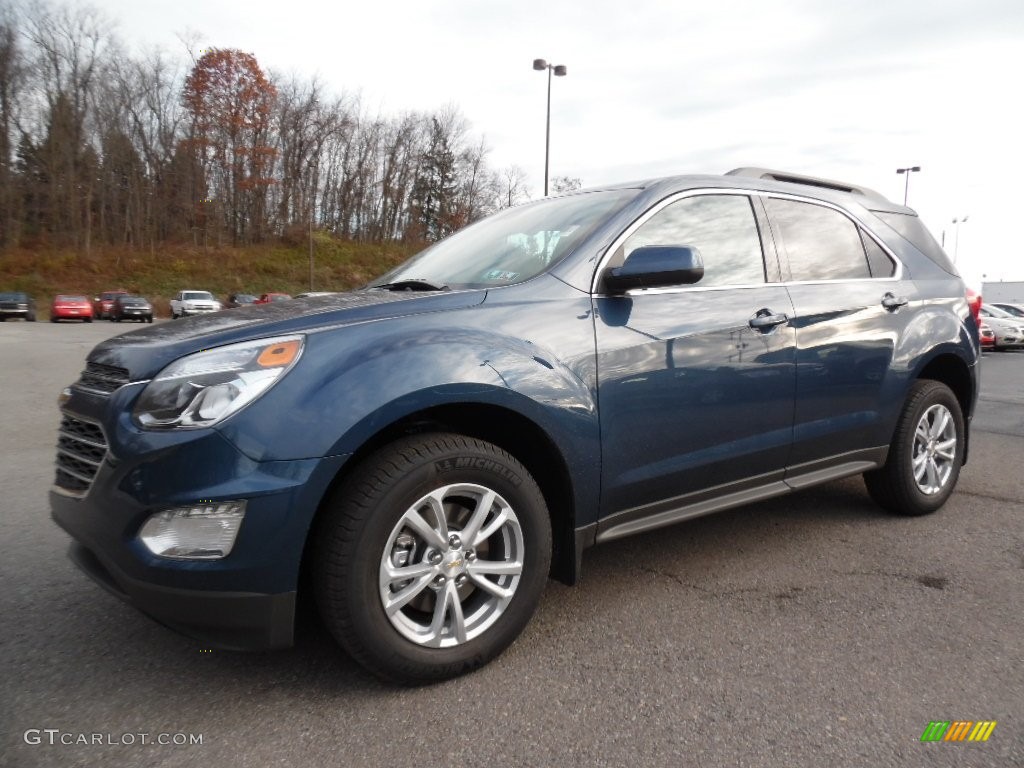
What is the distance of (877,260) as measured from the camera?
12.7 ft

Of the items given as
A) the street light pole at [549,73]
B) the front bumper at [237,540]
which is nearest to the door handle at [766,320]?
the front bumper at [237,540]

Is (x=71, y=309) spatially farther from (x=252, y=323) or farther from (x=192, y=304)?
(x=252, y=323)

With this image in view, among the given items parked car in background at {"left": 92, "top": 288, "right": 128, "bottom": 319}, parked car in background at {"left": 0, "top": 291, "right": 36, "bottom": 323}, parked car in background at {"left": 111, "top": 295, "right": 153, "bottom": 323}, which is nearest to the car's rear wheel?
parked car in background at {"left": 111, "top": 295, "right": 153, "bottom": 323}

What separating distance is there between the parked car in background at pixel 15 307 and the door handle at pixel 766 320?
1475 inches

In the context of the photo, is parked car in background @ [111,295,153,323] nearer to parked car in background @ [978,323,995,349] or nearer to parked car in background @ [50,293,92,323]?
parked car in background @ [50,293,92,323]

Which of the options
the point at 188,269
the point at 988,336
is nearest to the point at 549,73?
the point at 988,336

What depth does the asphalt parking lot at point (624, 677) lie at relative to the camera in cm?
201

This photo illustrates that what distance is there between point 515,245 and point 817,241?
1596 millimetres

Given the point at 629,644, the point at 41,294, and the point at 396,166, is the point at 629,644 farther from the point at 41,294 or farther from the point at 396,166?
the point at 396,166

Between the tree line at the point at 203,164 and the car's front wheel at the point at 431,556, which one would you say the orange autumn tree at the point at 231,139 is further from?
the car's front wheel at the point at 431,556

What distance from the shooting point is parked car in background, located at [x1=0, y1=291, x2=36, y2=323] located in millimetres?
32250

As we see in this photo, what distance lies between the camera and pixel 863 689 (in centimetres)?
229

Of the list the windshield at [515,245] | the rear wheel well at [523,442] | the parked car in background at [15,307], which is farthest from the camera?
the parked car in background at [15,307]

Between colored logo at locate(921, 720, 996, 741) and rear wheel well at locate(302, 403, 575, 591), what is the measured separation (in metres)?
1.19
